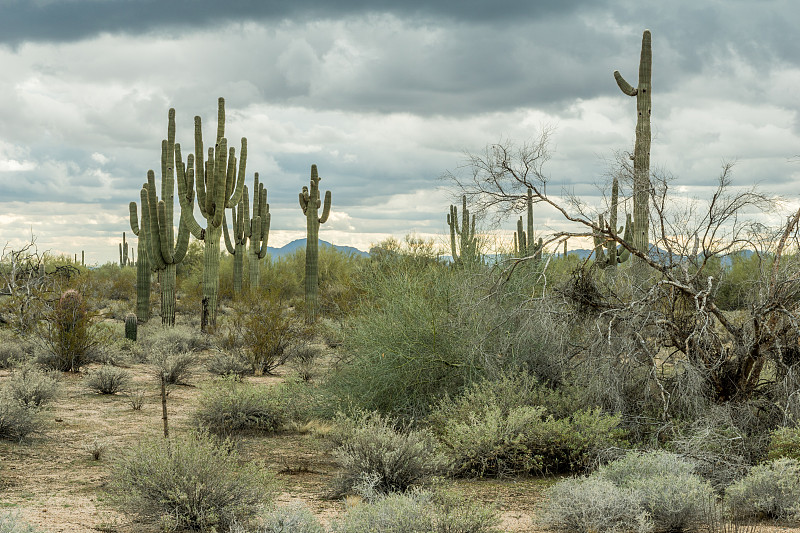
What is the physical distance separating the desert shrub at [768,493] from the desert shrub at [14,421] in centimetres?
901

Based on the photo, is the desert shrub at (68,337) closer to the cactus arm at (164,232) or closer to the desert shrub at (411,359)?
the cactus arm at (164,232)

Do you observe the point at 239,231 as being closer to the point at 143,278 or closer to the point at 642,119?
the point at 143,278

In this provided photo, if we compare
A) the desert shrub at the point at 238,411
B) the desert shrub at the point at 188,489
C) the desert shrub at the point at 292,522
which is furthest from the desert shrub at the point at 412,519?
the desert shrub at the point at 238,411

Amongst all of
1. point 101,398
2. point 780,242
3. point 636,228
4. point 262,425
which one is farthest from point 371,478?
point 101,398

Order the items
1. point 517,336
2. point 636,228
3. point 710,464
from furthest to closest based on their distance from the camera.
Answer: point 636,228, point 517,336, point 710,464

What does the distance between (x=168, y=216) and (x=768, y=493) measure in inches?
832

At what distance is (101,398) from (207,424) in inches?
154

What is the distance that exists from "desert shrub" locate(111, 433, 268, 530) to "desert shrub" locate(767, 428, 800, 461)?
217 inches

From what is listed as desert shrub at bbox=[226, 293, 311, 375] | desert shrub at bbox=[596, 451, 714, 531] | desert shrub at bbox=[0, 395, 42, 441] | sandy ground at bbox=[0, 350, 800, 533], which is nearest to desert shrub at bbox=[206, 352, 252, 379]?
desert shrub at bbox=[226, 293, 311, 375]

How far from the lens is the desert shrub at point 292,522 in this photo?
5285 mm

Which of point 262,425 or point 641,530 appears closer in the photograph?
point 641,530

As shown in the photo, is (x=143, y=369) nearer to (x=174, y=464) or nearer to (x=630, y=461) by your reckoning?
(x=174, y=464)

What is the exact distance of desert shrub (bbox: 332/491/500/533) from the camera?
5387 mm

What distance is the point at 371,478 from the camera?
25.0 feet
